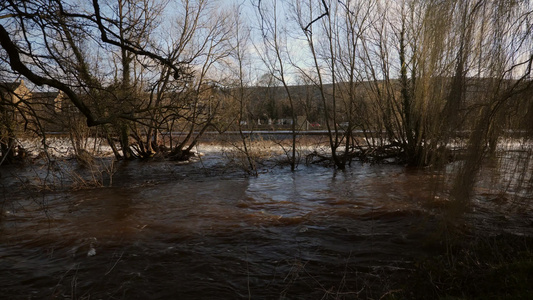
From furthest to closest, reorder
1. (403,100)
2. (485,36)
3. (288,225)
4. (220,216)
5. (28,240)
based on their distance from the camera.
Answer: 1. (403,100)
2. (220,216)
3. (288,225)
4. (28,240)
5. (485,36)

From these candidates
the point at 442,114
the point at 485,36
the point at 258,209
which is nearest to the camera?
the point at 485,36

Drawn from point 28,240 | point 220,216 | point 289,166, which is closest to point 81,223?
point 28,240

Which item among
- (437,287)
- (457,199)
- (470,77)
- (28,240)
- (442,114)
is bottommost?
(28,240)

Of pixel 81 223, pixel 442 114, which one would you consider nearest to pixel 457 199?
pixel 442 114

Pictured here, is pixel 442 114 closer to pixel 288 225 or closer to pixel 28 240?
pixel 288 225

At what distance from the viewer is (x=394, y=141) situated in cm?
1755

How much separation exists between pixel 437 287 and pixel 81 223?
25.6 ft

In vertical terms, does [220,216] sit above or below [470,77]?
below

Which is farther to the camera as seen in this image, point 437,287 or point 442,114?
point 442,114

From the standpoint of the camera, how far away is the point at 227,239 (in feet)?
24.4

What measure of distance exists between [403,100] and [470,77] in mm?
11611

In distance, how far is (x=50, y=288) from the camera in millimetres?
5414

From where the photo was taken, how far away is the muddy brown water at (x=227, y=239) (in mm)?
5340

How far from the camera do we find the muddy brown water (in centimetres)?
534
